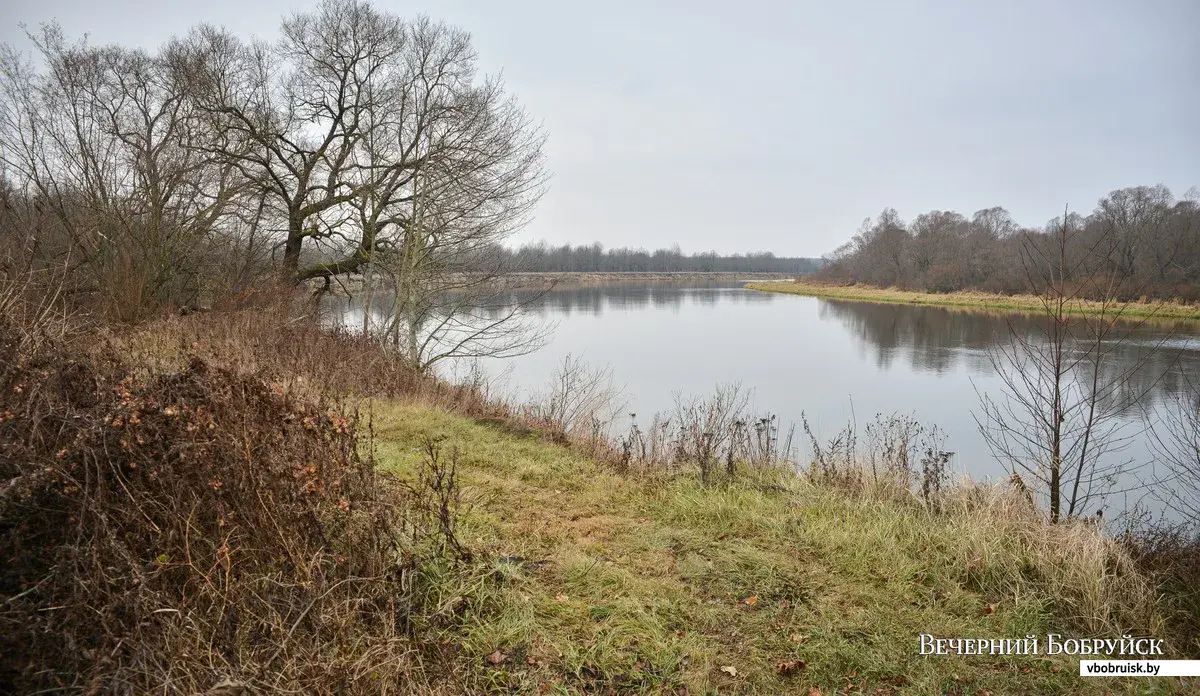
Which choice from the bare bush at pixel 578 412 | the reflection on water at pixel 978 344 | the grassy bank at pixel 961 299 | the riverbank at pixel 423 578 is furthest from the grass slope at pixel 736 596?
the grassy bank at pixel 961 299

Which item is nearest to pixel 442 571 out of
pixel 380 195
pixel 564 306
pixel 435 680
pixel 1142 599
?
pixel 435 680

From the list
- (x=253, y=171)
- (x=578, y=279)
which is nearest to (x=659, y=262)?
(x=578, y=279)

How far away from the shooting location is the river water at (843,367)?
10.0 metres

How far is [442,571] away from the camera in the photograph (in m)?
3.21

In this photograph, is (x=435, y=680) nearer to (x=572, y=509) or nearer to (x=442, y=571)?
(x=442, y=571)

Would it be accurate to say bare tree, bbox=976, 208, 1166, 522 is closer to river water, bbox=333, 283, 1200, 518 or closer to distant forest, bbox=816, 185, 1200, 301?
river water, bbox=333, 283, 1200, 518

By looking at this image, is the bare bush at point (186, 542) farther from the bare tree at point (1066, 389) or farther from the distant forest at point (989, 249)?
the distant forest at point (989, 249)

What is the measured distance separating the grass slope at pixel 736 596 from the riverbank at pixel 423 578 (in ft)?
0.05

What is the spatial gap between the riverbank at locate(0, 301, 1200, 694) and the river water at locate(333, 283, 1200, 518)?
2.19 metres

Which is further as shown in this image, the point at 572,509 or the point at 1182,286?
the point at 1182,286

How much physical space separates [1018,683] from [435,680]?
2.75 m

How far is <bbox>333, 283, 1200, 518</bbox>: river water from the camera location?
1001 centimetres

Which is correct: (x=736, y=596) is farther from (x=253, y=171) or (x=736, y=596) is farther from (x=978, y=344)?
(x=978, y=344)

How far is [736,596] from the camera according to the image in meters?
3.56
